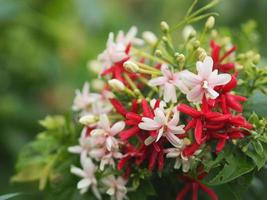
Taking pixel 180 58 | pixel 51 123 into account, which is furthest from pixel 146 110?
pixel 51 123

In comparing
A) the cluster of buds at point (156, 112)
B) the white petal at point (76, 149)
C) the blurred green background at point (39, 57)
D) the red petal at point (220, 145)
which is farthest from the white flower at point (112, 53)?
the blurred green background at point (39, 57)

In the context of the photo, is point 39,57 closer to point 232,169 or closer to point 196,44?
point 196,44

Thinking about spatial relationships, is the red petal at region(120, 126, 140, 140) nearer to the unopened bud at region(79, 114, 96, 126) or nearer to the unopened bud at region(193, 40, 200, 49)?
the unopened bud at region(79, 114, 96, 126)

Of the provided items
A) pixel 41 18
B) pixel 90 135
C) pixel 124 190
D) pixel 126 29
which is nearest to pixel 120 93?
pixel 90 135

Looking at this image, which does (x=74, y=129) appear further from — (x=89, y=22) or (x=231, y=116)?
(x=89, y=22)

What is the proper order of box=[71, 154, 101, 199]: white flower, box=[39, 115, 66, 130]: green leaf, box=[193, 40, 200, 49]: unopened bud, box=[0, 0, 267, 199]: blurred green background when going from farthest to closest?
box=[0, 0, 267, 199]: blurred green background < box=[39, 115, 66, 130]: green leaf < box=[71, 154, 101, 199]: white flower < box=[193, 40, 200, 49]: unopened bud

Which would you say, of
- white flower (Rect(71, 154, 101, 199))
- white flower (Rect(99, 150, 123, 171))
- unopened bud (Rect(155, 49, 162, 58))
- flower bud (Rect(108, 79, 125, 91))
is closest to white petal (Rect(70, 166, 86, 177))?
white flower (Rect(71, 154, 101, 199))

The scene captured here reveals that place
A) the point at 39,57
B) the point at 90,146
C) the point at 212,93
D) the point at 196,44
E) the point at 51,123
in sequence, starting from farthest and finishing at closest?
the point at 39,57 < the point at 51,123 < the point at 90,146 < the point at 196,44 < the point at 212,93

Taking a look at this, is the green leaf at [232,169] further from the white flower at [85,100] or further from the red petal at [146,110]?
the white flower at [85,100]
